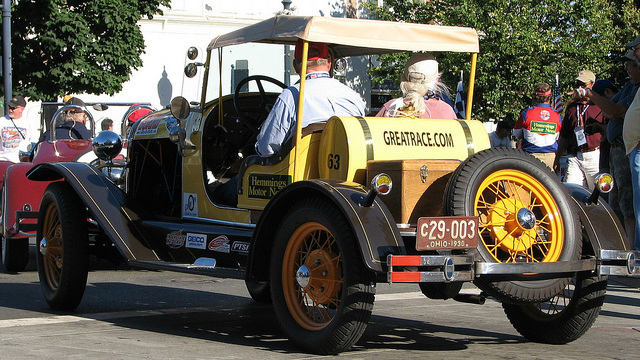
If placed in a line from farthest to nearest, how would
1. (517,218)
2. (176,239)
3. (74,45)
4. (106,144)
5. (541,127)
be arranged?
(74,45) < (541,127) < (106,144) < (176,239) < (517,218)

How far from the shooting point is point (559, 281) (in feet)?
14.9

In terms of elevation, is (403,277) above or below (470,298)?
above

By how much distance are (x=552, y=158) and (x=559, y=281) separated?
662 cm

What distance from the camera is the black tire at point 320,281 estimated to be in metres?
4.38

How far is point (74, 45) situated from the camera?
74.0 feet

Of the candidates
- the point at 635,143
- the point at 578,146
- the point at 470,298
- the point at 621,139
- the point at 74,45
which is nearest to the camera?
the point at 470,298

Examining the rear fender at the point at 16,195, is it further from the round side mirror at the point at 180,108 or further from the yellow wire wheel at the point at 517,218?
the yellow wire wheel at the point at 517,218

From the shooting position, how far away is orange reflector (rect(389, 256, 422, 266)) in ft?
13.8

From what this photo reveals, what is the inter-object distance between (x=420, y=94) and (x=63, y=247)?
2.79m

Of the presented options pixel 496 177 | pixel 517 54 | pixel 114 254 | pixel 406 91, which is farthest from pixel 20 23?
pixel 496 177

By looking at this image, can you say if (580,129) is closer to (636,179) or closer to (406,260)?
(636,179)

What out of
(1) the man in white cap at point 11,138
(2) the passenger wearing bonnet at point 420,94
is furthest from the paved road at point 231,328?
(1) the man in white cap at point 11,138

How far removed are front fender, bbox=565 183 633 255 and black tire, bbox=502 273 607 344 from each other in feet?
0.64

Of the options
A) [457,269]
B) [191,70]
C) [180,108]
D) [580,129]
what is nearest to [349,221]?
[457,269]
